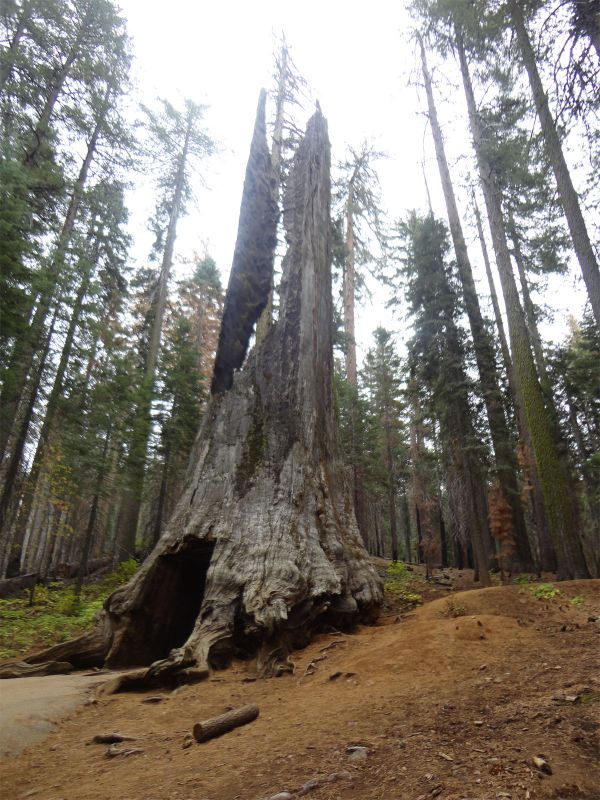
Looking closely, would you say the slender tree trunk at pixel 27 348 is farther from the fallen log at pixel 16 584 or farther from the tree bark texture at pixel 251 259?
the fallen log at pixel 16 584

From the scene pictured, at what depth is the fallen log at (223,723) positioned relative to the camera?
3.27m

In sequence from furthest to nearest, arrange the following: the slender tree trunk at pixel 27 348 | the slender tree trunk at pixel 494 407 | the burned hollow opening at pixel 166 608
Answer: the slender tree trunk at pixel 494 407 < the slender tree trunk at pixel 27 348 < the burned hollow opening at pixel 166 608

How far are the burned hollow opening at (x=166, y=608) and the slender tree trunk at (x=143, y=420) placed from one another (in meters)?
8.84

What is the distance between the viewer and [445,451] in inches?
661

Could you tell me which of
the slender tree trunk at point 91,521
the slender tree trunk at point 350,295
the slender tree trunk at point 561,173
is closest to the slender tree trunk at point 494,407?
the slender tree trunk at point 561,173

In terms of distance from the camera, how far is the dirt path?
11.9ft

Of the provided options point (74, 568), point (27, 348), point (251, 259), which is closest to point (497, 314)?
point (251, 259)

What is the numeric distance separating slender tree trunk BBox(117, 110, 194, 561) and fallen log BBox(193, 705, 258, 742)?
1228 cm

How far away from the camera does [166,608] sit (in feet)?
21.4

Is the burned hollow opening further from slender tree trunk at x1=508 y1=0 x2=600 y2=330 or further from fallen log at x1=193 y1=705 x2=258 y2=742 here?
slender tree trunk at x1=508 y1=0 x2=600 y2=330

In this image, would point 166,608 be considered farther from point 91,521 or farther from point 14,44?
point 14,44

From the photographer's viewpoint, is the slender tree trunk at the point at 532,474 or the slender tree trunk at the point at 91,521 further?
the slender tree trunk at the point at 532,474

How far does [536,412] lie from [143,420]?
1171 centimetres

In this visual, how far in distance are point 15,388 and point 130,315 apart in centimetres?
1503
